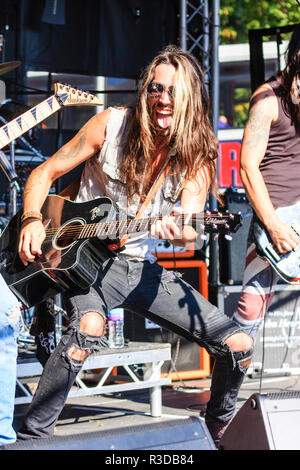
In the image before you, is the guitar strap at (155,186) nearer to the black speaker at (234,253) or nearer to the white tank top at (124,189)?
the white tank top at (124,189)

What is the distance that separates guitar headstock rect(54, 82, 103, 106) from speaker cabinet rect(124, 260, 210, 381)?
7.18 ft

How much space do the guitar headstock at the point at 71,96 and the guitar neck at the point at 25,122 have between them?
4 centimetres

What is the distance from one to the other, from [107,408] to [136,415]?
38cm

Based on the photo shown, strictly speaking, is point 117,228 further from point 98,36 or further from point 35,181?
point 98,36

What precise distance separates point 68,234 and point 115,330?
2008 mm

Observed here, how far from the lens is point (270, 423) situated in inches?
86.4

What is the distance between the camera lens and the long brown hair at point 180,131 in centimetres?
339

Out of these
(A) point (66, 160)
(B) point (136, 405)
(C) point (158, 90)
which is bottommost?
(B) point (136, 405)

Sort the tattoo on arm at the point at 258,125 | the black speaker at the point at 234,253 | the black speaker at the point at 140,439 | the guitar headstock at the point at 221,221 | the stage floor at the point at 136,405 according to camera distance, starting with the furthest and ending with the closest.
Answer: the black speaker at the point at 234,253, the stage floor at the point at 136,405, the tattoo on arm at the point at 258,125, the guitar headstock at the point at 221,221, the black speaker at the point at 140,439

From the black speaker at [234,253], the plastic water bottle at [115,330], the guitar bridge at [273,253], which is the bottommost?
the plastic water bottle at [115,330]

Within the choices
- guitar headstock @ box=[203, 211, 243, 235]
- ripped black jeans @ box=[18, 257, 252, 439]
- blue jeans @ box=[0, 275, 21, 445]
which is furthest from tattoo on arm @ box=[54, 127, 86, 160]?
blue jeans @ box=[0, 275, 21, 445]

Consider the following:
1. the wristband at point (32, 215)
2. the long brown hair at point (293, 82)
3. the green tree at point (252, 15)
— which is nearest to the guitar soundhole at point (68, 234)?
the wristband at point (32, 215)

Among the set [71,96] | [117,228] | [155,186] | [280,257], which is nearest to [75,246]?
[117,228]
